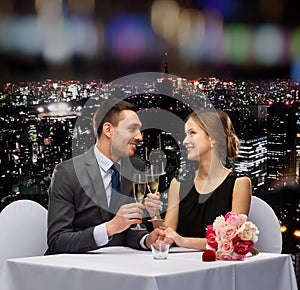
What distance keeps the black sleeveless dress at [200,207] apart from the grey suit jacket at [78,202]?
1.09ft

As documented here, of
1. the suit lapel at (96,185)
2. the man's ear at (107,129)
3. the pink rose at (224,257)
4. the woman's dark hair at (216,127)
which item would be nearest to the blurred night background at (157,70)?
the woman's dark hair at (216,127)

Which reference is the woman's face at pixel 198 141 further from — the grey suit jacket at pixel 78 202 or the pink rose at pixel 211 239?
the pink rose at pixel 211 239

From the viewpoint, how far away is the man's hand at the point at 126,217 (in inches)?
99.3

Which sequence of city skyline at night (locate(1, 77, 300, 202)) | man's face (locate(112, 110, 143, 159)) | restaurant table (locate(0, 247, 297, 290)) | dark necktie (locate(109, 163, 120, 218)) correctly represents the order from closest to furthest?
restaurant table (locate(0, 247, 297, 290)) → dark necktie (locate(109, 163, 120, 218)) → man's face (locate(112, 110, 143, 159)) → city skyline at night (locate(1, 77, 300, 202))

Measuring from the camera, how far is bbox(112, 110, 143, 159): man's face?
321 cm

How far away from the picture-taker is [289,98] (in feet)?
13.7

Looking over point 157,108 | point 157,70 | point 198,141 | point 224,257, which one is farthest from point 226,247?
point 157,70

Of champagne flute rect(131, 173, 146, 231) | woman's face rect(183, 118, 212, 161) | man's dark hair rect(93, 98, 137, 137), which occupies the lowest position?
champagne flute rect(131, 173, 146, 231)

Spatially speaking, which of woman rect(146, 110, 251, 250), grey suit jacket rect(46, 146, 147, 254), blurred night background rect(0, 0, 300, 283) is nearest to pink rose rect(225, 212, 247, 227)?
grey suit jacket rect(46, 146, 147, 254)

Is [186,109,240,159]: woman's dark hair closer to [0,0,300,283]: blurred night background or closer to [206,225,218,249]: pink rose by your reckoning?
[0,0,300,283]: blurred night background

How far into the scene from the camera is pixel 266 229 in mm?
3113

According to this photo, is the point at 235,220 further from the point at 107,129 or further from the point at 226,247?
the point at 107,129

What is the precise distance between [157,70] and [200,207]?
122cm

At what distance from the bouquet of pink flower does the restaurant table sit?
1.9 inches
